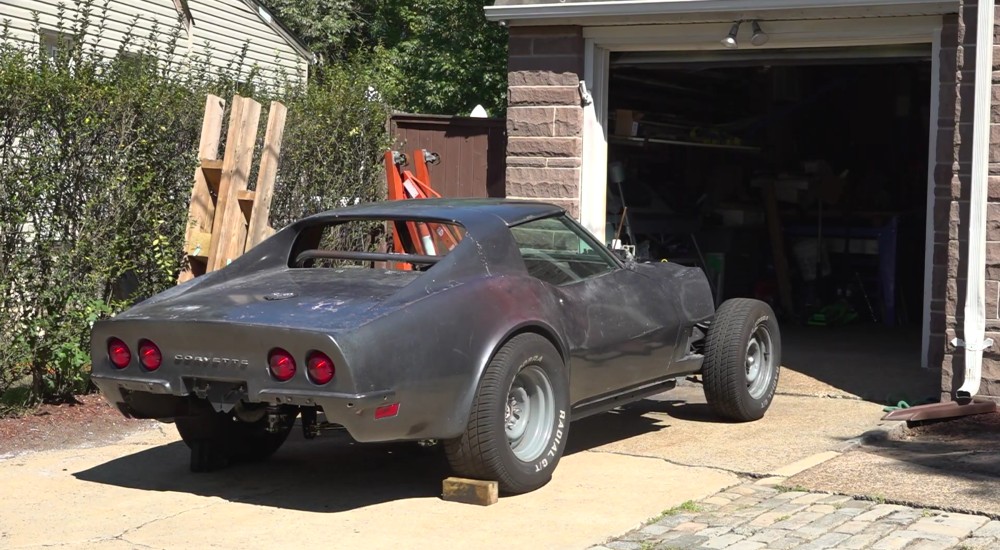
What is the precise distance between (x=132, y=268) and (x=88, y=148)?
897 millimetres

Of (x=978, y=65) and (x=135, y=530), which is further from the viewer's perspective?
(x=978, y=65)

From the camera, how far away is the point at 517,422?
6.32 meters

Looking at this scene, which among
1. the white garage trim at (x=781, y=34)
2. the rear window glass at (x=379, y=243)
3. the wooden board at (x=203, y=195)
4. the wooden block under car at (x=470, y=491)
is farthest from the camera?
the white garage trim at (x=781, y=34)

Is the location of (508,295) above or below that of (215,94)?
below

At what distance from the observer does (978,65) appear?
27.1 feet

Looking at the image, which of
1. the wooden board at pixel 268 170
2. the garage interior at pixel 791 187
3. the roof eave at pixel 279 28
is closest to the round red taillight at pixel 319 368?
the wooden board at pixel 268 170

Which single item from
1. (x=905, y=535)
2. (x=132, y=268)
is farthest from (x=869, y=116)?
(x=905, y=535)

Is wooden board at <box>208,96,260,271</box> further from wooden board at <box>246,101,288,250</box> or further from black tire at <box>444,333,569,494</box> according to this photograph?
black tire at <box>444,333,569,494</box>

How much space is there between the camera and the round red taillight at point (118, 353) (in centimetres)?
614

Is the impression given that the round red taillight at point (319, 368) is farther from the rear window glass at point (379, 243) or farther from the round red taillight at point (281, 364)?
the rear window glass at point (379, 243)

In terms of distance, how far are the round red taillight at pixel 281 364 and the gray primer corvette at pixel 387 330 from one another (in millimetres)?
27

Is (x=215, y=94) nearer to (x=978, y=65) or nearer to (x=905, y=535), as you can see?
(x=978, y=65)

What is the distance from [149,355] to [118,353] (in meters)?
0.21

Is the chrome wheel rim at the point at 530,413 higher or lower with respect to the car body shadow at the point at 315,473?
higher
